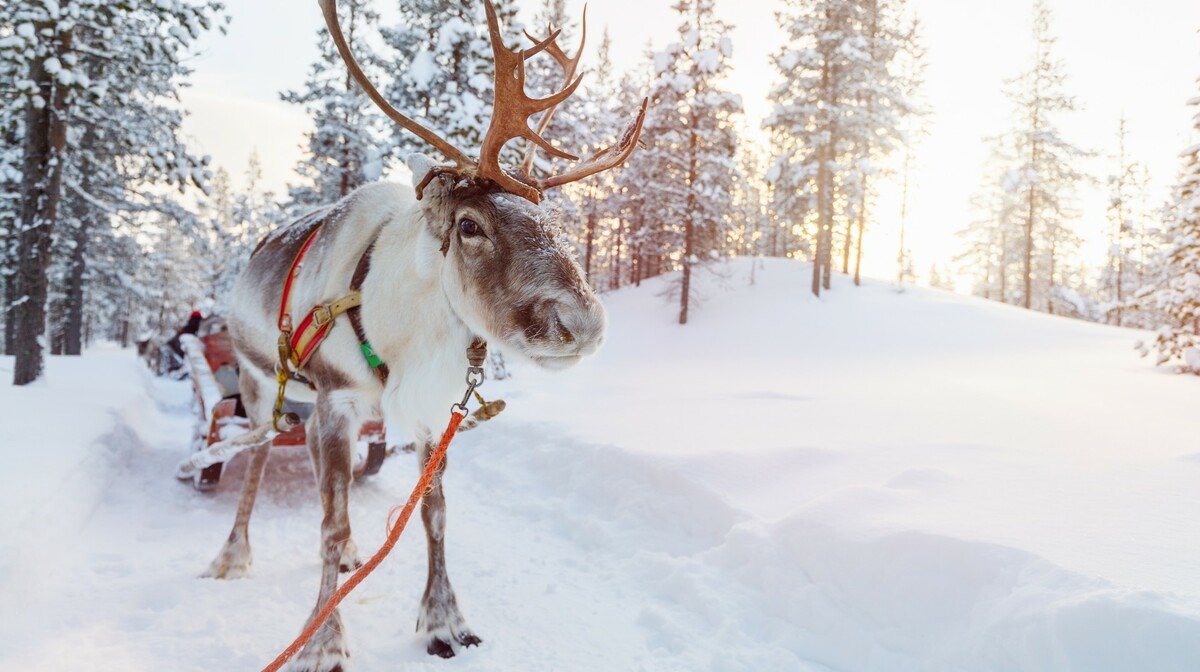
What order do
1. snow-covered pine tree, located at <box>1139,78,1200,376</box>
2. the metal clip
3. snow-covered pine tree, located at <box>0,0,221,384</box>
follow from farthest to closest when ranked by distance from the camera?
snow-covered pine tree, located at <box>1139,78,1200,376</box>, snow-covered pine tree, located at <box>0,0,221,384</box>, the metal clip

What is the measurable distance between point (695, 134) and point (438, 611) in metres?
22.8

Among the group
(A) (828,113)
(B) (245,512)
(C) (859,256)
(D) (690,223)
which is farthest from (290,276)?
(C) (859,256)

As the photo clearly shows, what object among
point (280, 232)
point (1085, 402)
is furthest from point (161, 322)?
point (1085, 402)

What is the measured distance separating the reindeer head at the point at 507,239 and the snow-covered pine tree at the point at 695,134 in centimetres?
2065

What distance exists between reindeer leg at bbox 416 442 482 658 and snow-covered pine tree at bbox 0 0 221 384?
7.84m

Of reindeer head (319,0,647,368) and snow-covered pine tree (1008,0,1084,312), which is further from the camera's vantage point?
snow-covered pine tree (1008,0,1084,312)

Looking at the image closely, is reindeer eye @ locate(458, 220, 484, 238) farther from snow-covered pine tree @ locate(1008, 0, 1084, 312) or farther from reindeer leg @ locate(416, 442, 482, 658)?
snow-covered pine tree @ locate(1008, 0, 1084, 312)

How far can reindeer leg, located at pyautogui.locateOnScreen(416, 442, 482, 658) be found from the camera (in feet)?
10.1

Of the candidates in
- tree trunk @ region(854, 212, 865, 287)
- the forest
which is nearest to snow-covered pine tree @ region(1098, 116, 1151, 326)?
the forest

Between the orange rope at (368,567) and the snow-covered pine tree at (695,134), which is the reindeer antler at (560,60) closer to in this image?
the orange rope at (368,567)

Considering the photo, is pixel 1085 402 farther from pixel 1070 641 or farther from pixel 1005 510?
pixel 1070 641

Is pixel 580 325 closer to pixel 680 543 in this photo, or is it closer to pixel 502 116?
pixel 502 116

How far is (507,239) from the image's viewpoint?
2.56 metres

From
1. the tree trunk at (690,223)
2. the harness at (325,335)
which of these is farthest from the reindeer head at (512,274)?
the tree trunk at (690,223)
